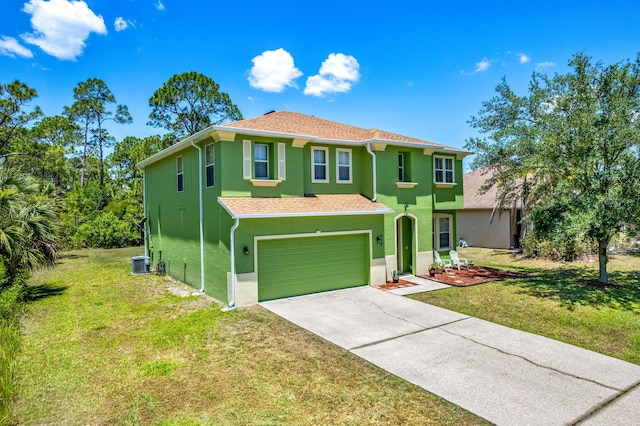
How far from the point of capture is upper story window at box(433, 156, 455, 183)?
16.1 m

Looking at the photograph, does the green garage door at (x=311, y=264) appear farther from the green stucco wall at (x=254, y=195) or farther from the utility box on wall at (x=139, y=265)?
the utility box on wall at (x=139, y=265)

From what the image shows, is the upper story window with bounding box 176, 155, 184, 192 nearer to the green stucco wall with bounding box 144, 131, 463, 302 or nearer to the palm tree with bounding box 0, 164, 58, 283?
the green stucco wall with bounding box 144, 131, 463, 302

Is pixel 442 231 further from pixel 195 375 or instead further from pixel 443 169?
pixel 195 375

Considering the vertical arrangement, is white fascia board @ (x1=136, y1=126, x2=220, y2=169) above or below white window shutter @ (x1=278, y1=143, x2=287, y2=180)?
above

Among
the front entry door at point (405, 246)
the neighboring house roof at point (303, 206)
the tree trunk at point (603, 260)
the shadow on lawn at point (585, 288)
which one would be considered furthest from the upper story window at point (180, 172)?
the tree trunk at point (603, 260)

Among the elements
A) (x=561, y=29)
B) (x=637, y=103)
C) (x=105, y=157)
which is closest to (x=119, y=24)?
(x=561, y=29)

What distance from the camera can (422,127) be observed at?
2561cm

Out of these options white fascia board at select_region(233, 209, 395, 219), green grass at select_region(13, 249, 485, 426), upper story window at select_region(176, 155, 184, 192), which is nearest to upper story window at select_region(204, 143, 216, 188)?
white fascia board at select_region(233, 209, 395, 219)

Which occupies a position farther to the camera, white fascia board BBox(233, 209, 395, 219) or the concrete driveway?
white fascia board BBox(233, 209, 395, 219)

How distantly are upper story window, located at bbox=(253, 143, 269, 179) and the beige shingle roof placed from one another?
24.3 inches

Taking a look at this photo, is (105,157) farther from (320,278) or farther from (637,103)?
(637,103)

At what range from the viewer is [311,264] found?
1187 centimetres

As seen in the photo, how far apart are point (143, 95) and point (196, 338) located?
1137 inches

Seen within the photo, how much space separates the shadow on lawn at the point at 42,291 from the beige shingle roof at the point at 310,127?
28.6 ft
